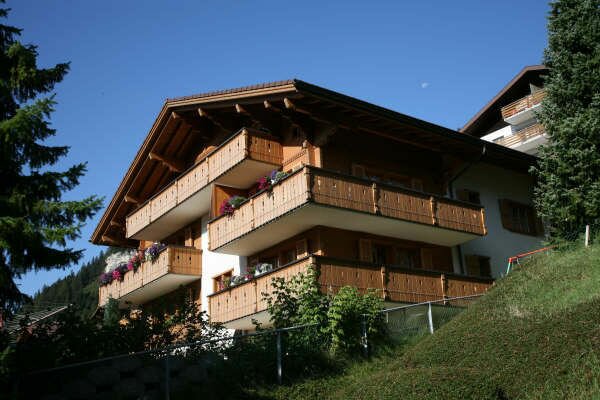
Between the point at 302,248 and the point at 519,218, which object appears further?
the point at 519,218

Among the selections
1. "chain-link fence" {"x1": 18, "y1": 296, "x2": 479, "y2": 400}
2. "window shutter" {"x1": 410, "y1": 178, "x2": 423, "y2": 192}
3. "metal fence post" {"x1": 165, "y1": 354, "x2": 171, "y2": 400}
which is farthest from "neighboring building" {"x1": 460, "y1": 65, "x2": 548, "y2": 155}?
"metal fence post" {"x1": 165, "y1": 354, "x2": 171, "y2": 400}

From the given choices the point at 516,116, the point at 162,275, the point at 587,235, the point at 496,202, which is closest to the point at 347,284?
the point at 587,235

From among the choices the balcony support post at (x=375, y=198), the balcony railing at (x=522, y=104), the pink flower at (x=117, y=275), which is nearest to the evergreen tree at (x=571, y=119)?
the balcony support post at (x=375, y=198)

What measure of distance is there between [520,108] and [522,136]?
148 centimetres

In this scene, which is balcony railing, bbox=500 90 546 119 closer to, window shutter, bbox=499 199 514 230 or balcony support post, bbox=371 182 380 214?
window shutter, bbox=499 199 514 230

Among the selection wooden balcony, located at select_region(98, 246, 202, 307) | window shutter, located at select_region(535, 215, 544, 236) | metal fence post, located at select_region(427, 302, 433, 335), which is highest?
window shutter, located at select_region(535, 215, 544, 236)

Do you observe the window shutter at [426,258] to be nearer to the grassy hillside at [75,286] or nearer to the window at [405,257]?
the window at [405,257]

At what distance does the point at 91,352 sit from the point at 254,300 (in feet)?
22.0

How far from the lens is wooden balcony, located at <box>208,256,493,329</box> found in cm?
2008

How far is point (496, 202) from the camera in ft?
91.1

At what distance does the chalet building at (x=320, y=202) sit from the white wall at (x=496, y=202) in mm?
54

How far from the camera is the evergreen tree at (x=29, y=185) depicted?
12469mm

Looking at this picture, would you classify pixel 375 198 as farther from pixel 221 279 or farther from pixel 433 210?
pixel 221 279

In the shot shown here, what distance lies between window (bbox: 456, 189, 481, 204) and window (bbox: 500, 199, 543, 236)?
126cm
